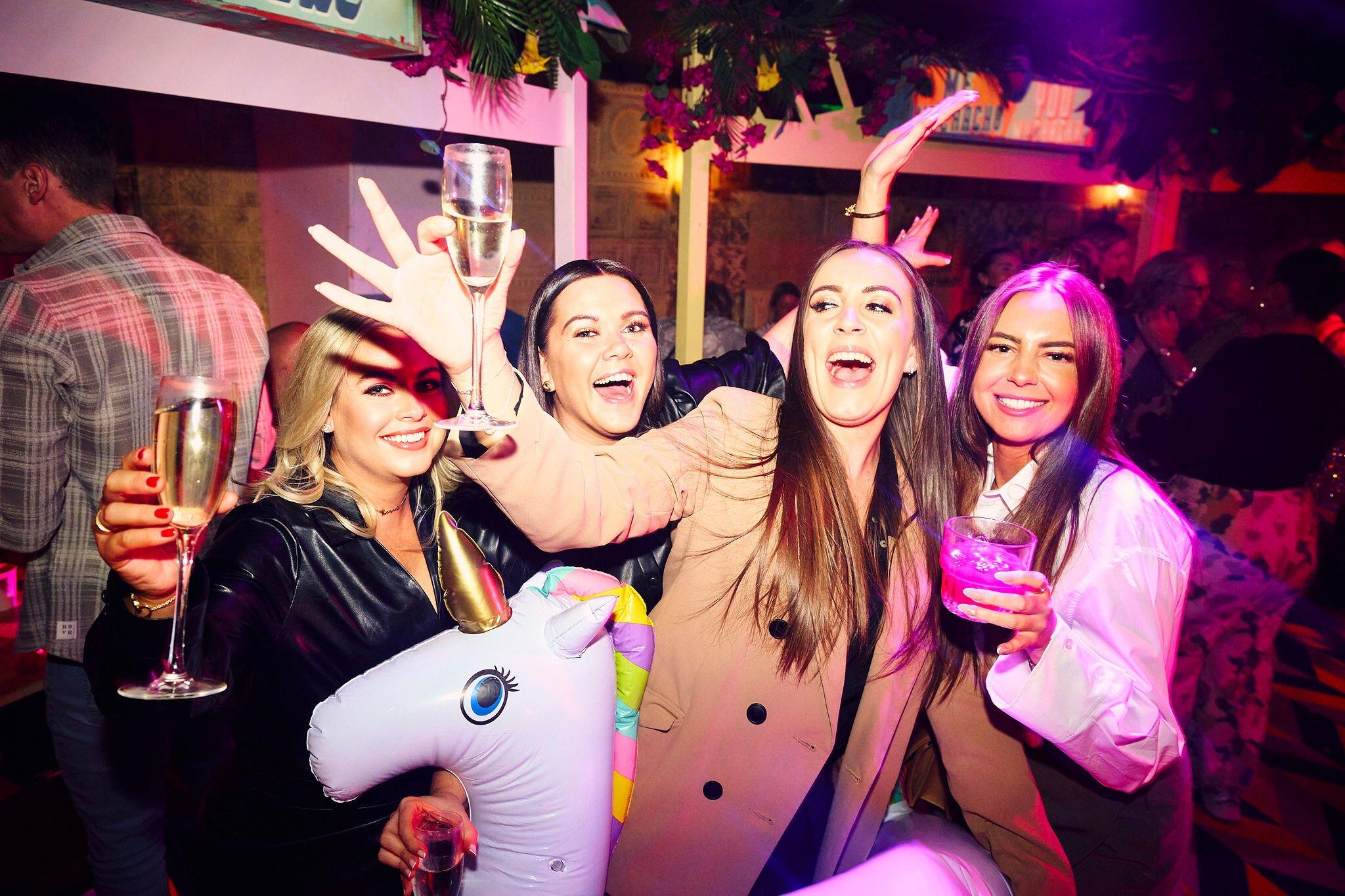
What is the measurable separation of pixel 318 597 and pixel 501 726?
0.56 metres

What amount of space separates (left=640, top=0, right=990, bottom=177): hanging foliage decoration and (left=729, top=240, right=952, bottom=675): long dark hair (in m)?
1.65

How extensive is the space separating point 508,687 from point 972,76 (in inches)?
152

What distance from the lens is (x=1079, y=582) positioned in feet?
4.87

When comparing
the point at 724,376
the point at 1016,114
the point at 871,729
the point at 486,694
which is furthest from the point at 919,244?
the point at 1016,114

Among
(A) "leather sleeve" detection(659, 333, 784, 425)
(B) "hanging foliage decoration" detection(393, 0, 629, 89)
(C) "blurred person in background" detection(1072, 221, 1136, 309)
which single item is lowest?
(A) "leather sleeve" detection(659, 333, 784, 425)

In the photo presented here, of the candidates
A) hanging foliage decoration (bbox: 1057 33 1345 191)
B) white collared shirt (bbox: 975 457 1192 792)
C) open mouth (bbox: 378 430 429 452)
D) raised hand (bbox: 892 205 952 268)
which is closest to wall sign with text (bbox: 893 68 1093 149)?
hanging foliage decoration (bbox: 1057 33 1345 191)

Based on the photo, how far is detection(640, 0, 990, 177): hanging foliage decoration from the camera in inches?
116

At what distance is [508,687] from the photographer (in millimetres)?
1112

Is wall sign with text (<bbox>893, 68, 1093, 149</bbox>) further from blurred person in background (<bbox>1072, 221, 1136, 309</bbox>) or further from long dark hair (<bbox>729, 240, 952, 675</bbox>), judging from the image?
long dark hair (<bbox>729, 240, 952, 675</bbox>)

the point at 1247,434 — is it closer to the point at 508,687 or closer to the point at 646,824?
the point at 646,824

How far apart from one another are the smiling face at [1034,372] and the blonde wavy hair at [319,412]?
4.63 feet

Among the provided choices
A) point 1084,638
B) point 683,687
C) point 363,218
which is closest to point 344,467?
point 683,687

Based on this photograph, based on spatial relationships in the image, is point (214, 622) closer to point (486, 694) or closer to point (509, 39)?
point (486, 694)

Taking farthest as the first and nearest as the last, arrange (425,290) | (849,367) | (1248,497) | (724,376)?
1. (1248,497)
2. (724,376)
3. (849,367)
4. (425,290)
